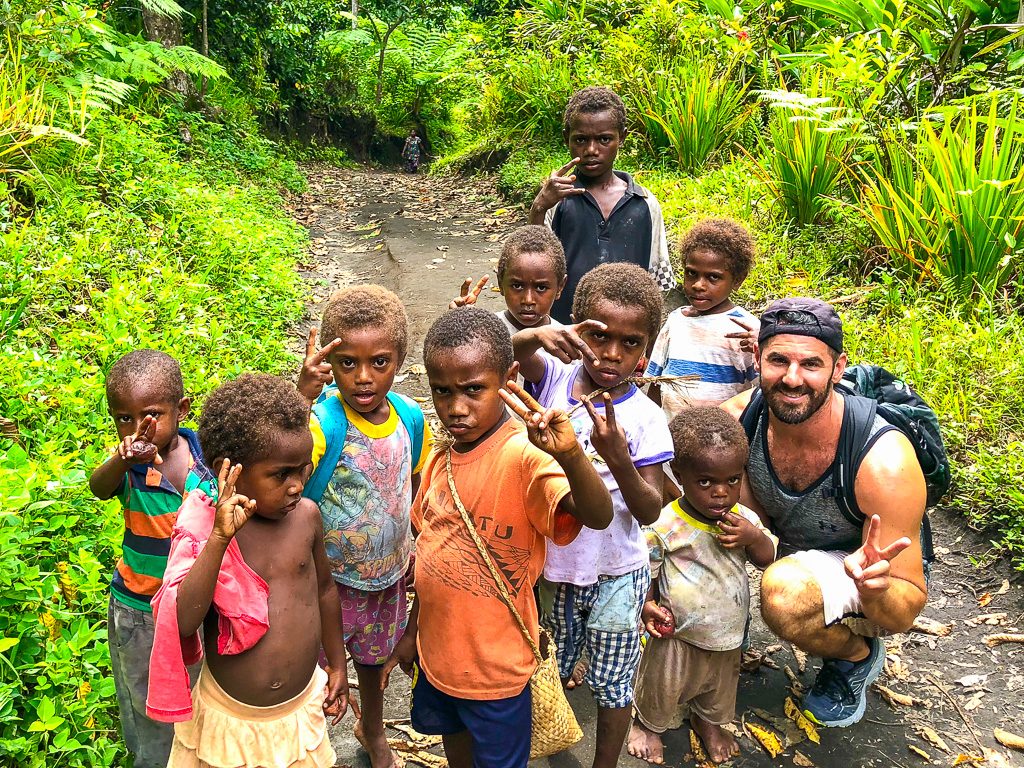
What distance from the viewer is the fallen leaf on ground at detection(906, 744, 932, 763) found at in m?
3.18

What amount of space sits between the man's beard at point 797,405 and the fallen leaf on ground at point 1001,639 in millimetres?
1603

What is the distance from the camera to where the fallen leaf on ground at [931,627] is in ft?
12.7

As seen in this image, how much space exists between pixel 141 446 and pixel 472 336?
1.13 m

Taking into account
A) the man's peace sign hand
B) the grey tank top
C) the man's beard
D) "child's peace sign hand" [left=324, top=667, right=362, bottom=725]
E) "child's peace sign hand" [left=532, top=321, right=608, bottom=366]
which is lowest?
"child's peace sign hand" [left=324, top=667, right=362, bottom=725]

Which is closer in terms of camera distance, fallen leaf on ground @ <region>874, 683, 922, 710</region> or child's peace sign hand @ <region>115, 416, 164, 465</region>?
child's peace sign hand @ <region>115, 416, 164, 465</region>

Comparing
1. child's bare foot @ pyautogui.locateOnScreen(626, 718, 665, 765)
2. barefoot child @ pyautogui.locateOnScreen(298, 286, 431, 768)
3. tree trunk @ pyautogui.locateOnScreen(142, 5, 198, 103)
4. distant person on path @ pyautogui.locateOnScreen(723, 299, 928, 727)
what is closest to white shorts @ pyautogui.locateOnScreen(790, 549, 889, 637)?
distant person on path @ pyautogui.locateOnScreen(723, 299, 928, 727)

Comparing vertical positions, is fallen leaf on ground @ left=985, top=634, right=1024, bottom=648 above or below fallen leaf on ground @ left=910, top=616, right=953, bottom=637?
above

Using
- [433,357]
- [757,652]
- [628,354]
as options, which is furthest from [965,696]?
[433,357]

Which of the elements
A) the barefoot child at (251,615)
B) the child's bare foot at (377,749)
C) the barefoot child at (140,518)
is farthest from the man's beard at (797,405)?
the barefoot child at (140,518)

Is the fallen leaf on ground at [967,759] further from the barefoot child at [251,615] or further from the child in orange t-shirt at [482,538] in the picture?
the barefoot child at [251,615]

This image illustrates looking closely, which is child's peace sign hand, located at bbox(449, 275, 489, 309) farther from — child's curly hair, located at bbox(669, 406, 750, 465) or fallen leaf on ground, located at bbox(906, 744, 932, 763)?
fallen leaf on ground, located at bbox(906, 744, 932, 763)

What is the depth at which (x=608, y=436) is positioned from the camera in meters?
2.30

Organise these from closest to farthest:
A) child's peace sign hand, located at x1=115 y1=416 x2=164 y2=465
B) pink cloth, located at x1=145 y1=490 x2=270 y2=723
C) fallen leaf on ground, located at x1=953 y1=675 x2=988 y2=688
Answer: pink cloth, located at x1=145 y1=490 x2=270 y2=723
child's peace sign hand, located at x1=115 y1=416 x2=164 y2=465
fallen leaf on ground, located at x1=953 y1=675 x2=988 y2=688

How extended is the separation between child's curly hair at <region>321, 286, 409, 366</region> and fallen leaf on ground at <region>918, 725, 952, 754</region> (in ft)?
8.72
